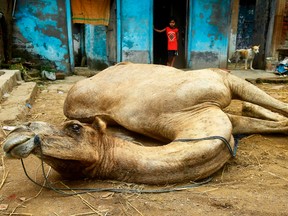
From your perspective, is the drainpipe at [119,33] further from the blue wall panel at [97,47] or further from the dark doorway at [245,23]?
the dark doorway at [245,23]

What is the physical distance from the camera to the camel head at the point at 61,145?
80.6 inches

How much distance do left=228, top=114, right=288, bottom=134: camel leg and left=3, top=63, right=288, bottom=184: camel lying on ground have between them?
10 mm

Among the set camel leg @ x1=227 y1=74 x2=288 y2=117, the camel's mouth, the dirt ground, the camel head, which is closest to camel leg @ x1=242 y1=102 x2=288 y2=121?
camel leg @ x1=227 y1=74 x2=288 y2=117

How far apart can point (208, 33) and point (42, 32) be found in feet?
18.2

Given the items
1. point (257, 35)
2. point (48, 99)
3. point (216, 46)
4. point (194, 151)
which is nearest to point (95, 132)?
point (194, 151)

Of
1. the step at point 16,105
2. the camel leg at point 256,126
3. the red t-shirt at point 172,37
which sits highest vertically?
the red t-shirt at point 172,37

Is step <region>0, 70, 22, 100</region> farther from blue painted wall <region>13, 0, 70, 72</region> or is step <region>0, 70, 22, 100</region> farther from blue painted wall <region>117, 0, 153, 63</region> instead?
blue painted wall <region>117, 0, 153, 63</region>

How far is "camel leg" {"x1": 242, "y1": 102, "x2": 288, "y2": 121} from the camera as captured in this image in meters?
3.83

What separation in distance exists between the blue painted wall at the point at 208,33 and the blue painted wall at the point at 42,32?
13.9ft

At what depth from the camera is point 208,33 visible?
1102 cm

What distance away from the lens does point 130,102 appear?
3.18 metres

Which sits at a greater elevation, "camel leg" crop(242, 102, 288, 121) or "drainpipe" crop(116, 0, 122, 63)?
"drainpipe" crop(116, 0, 122, 63)

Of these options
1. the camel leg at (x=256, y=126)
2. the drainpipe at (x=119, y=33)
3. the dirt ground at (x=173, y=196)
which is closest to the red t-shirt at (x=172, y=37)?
the drainpipe at (x=119, y=33)

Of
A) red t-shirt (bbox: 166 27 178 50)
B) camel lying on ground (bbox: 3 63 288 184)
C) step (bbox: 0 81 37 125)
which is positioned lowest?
step (bbox: 0 81 37 125)
